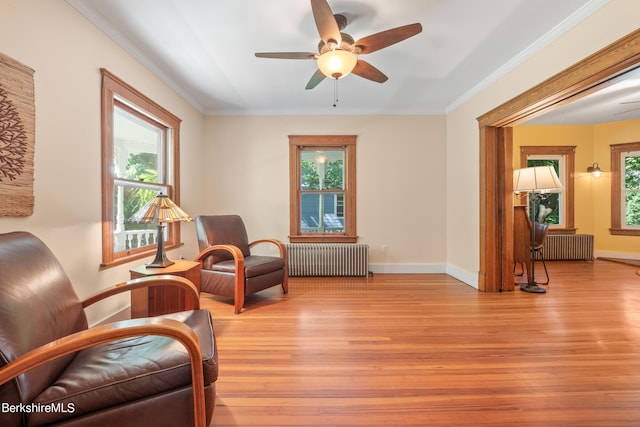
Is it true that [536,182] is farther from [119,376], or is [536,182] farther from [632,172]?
[119,376]

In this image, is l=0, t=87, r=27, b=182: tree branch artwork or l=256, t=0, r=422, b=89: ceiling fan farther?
l=256, t=0, r=422, b=89: ceiling fan

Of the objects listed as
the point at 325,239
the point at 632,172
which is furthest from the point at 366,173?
the point at 632,172

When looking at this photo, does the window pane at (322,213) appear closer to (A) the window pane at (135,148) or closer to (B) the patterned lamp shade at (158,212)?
(A) the window pane at (135,148)

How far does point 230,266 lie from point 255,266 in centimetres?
26

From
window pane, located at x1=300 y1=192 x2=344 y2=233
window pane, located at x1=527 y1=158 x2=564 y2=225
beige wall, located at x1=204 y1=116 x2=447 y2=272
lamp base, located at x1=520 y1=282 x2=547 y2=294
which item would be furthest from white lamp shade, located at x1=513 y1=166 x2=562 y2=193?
window pane, located at x1=527 y1=158 x2=564 y2=225

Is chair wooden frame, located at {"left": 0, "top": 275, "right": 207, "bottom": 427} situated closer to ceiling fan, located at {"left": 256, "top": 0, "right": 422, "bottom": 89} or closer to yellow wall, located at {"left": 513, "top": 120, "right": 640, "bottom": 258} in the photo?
ceiling fan, located at {"left": 256, "top": 0, "right": 422, "bottom": 89}

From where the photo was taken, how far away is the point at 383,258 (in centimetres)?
431

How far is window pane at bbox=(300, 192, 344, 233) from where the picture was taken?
14.4 ft

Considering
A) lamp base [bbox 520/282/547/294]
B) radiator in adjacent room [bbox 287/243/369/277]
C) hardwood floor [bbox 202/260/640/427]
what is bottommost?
hardwood floor [bbox 202/260/640/427]

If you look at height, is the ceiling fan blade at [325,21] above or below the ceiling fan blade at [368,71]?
below

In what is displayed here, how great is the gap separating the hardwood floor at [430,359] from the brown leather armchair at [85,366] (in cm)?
44

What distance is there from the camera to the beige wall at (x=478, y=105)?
1.91 metres

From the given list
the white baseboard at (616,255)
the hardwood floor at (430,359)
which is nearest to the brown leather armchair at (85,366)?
the hardwood floor at (430,359)

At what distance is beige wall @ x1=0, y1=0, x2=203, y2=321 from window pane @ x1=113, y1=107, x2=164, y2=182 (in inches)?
16.4
